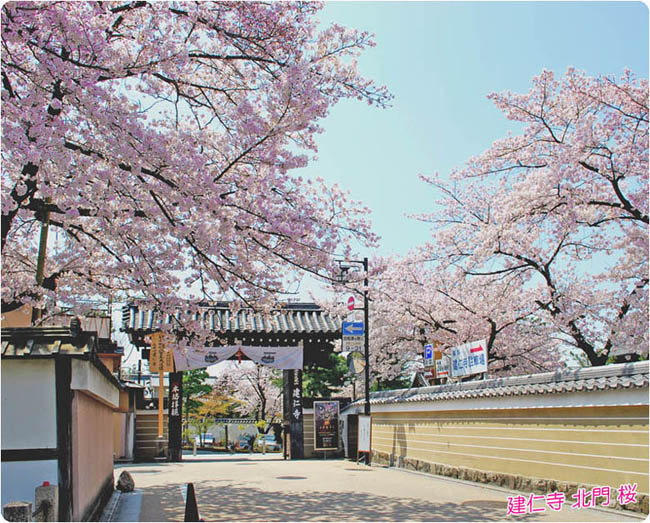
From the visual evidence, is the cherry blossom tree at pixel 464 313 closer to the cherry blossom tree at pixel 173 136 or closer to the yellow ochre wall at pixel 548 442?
the yellow ochre wall at pixel 548 442

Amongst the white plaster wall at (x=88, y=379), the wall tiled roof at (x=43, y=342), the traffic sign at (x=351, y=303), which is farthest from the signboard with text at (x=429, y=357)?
the wall tiled roof at (x=43, y=342)

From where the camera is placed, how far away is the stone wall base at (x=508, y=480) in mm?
8563

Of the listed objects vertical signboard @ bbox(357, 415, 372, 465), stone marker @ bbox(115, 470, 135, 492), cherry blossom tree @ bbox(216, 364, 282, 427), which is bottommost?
cherry blossom tree @ bbox(216, 364, 282, 427)

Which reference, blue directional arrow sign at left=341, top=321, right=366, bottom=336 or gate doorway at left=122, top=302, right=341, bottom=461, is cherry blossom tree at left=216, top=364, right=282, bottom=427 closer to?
gate doorway at left=122, top=302, right=341, bottom=461

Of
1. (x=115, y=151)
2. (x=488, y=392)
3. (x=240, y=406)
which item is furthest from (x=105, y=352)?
(x=240, y=406)

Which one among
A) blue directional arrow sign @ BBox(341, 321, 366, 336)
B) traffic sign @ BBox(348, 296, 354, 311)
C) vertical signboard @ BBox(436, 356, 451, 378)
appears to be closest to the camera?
vertical signboard @ BBox(436, 356, 451, 378)

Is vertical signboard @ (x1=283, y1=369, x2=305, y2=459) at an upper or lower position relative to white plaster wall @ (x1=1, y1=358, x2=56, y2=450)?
lower

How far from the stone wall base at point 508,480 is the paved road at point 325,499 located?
186mm

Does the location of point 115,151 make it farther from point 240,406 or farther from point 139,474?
point 240,406

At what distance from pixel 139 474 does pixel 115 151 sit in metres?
11.6

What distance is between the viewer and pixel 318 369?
34.8 m

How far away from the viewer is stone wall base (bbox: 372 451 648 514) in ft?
28.1

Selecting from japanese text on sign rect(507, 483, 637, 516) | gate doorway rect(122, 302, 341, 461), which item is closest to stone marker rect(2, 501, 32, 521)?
japanese text on sign rect(507, 483, 637, 516)

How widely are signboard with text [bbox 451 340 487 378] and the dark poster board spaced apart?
8.98 m
